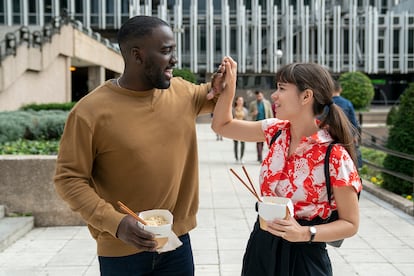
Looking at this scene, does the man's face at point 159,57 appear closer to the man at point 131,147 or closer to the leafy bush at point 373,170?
the man at point 131,147

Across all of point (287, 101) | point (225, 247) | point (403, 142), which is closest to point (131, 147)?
point (287, 101)

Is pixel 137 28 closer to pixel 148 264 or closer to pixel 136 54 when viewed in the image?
pixel 136 54

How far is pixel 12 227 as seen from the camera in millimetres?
6445

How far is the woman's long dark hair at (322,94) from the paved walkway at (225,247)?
314 cm

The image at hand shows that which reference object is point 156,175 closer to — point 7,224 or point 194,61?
point 7,224

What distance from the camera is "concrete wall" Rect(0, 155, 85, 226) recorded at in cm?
681

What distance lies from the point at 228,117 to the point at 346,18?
50880 mm

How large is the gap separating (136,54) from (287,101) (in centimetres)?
71

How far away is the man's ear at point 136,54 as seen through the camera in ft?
7.52

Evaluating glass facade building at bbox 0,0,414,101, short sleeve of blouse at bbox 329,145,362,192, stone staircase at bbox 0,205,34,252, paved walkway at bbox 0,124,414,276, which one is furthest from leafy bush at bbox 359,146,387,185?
glass facade building at bbox 0,0,414,101

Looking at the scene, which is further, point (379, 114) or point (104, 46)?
point (379, 114)

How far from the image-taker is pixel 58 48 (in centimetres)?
2205

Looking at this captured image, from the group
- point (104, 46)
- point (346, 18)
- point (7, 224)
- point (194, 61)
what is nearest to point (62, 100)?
point (104, 46)

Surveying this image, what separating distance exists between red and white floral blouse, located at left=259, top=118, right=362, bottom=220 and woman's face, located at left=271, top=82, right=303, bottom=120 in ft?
0.44
